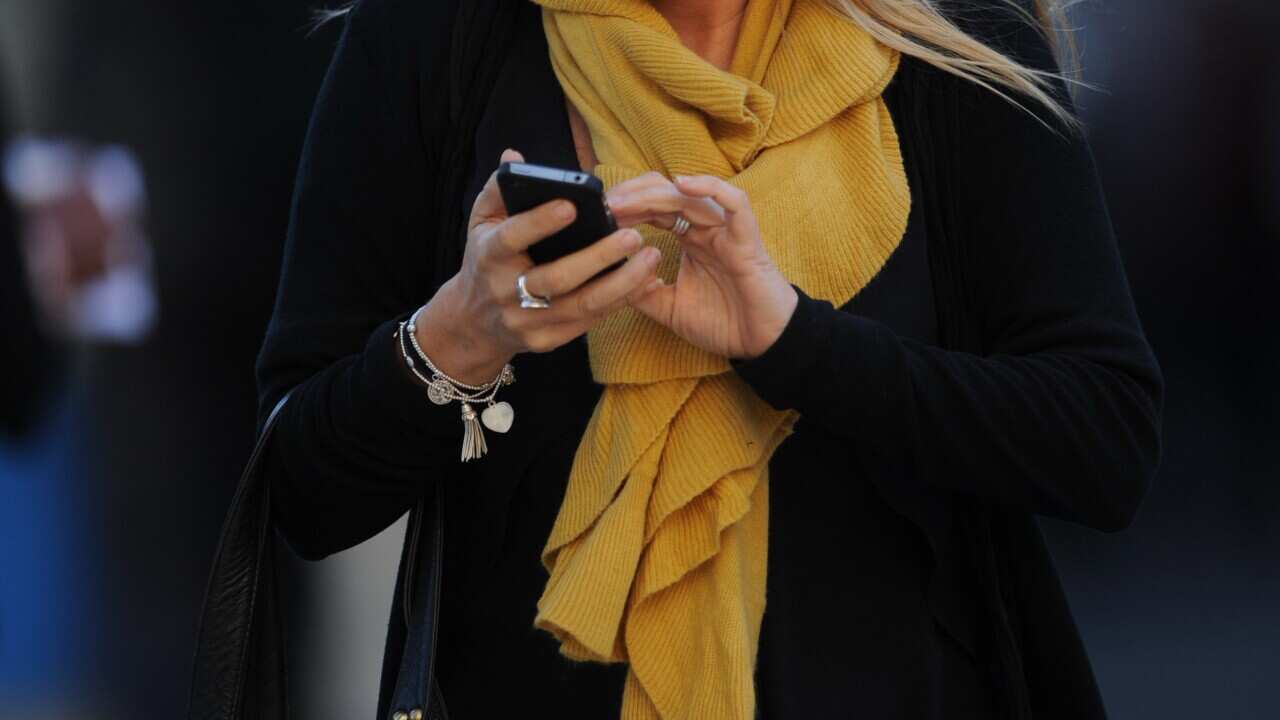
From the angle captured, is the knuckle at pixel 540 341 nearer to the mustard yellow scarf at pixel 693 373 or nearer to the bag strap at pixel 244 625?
the mustard yellow scarf at pixel 693 373

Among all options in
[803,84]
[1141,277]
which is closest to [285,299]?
[803,84]

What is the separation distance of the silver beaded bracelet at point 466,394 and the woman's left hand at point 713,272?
0.54ft

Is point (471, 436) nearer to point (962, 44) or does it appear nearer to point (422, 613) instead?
point (422, 613)

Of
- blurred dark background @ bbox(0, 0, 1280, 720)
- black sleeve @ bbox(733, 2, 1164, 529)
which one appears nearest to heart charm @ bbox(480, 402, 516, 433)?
black sleeve @ bbox(733, 2, 1164, 529)

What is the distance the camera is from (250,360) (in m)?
3.50

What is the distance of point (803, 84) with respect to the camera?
4.78 feet

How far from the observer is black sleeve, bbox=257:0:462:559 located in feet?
4.52

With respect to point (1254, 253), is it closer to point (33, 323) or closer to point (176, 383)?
point (176, 383)

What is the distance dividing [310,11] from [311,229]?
2.14 meters

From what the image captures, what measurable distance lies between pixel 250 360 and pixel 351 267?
2.15 metres

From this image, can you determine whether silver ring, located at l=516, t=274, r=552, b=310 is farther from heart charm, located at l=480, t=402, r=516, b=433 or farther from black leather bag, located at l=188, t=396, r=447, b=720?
black leather bag, located at l=188, t=396, r=447, b=720

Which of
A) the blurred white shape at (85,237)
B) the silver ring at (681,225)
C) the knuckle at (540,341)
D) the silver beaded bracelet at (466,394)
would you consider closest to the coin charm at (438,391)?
the silver beaded bracelet at (466,394)

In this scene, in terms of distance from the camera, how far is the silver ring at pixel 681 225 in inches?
47.1

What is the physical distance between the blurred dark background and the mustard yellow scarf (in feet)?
6.93
